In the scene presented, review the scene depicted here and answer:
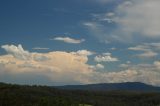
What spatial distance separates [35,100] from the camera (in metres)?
192

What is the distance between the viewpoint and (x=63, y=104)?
580 feet

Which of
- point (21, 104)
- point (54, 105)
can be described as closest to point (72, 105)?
point (54, 105)

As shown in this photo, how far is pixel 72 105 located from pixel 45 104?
14.5 meters

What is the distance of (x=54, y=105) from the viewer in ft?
560

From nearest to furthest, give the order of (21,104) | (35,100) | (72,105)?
(72,105) → (21,104) → (35,100)

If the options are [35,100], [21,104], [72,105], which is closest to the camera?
[72,105]

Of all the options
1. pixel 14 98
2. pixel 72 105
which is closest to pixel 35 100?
pixel 14 98

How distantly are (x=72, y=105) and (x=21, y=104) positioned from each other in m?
27.6

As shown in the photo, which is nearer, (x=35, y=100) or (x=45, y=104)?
(x=45, y=104)

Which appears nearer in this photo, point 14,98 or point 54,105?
point 54,105

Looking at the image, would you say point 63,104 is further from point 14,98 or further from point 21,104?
point 14,98

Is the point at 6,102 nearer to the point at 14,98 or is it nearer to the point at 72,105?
the point at 14,98

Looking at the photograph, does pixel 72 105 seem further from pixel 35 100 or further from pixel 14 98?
pixel 14 98

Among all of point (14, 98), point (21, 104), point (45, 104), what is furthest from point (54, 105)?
point (14, 98)
